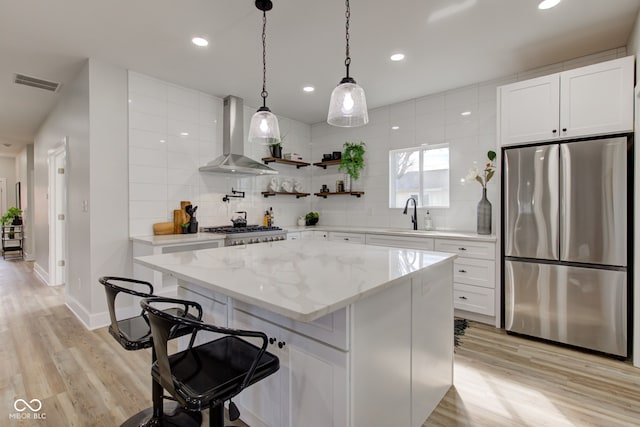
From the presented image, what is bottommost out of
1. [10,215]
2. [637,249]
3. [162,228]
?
[637,249]

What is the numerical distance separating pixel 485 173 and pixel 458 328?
1773mm

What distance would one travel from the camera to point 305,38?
270 centimetres

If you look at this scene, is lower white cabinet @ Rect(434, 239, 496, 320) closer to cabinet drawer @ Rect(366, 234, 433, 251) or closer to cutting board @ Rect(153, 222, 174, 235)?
cabinet drawer @ Rect(366, 234, 433, 251)

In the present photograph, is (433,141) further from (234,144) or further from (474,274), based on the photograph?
(234,144)

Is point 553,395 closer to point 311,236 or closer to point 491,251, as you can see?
point 491,251

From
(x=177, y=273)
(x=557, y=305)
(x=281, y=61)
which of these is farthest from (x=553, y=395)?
(x=281, y=61)

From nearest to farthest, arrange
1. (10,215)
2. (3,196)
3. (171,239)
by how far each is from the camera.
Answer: (171,239) → (10,215) → (3,196)

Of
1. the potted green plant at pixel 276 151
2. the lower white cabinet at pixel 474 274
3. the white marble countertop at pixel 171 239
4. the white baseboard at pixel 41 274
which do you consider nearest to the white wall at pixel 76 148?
the white marble countertop at pixel 171 239

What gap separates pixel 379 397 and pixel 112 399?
5.71ft

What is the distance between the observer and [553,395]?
2.00 meters

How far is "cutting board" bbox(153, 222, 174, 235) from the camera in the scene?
137 inches

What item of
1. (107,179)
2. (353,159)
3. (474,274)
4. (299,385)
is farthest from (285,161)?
(299,385)

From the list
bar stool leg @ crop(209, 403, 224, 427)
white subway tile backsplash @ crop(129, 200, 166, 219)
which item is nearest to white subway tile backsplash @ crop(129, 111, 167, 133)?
white subway tile backsplash @ crop(129, 200, 166, 219)

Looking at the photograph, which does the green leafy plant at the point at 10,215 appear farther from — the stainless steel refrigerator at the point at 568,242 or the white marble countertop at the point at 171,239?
the stainless steel refrigerator at the point at 568,242
